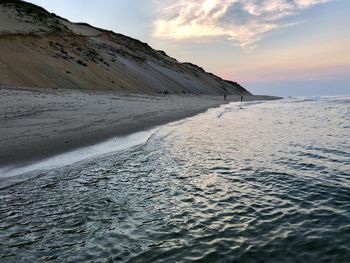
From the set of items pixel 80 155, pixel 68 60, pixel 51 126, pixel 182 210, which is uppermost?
pixel 68 60

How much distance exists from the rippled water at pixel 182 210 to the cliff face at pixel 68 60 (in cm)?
3138

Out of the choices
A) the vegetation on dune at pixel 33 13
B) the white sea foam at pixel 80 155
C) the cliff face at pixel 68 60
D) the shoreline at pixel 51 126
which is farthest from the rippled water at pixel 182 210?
the vegetation on dune at pixel 33 13

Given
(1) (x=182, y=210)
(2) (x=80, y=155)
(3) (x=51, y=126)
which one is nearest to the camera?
(1) (x=182, y=210)

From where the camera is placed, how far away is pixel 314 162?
1394 centimetres

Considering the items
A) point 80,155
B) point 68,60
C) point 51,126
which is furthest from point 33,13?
point 80,155

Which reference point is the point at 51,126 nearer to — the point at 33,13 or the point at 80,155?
the point at 80,155

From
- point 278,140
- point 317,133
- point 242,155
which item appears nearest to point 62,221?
point 242,155

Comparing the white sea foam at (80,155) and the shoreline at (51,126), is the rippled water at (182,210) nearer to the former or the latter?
the white sea foam at (80,155)

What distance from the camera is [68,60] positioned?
189ft

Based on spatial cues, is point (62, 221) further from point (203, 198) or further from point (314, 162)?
point (314, 162)

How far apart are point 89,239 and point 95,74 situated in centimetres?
5406

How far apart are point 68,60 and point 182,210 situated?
53.7m

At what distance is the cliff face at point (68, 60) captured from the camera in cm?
4650

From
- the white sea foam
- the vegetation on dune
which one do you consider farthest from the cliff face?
the white sea foam
